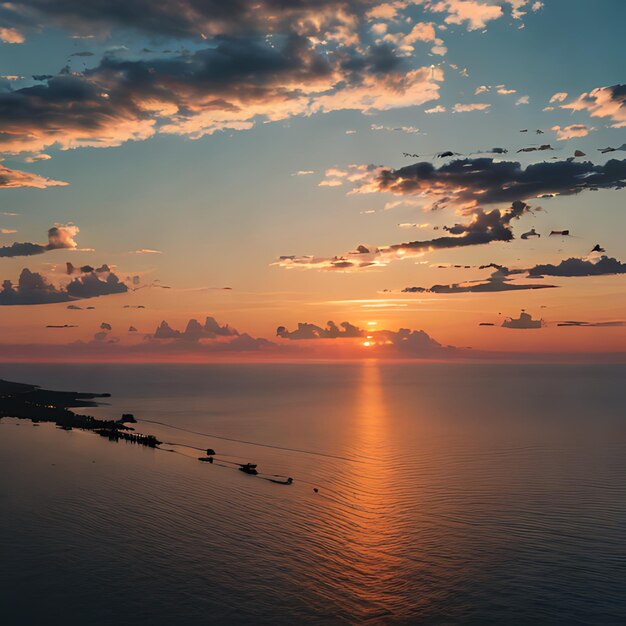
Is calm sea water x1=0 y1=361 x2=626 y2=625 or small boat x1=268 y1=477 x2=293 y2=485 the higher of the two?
calm sea water x1=0 y1=361 x2=626 y2=625

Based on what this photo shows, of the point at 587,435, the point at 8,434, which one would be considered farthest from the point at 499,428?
the point at 8,434

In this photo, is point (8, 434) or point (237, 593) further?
point (8, 434)

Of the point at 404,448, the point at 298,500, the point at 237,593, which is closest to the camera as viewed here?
the point at 237,593

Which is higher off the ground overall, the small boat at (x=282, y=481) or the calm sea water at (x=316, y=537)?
the calm sea water at (x=316, y=537)

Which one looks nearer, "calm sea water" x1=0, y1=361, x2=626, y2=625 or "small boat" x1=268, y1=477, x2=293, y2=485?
"calm sea water" x1=0, y1=361, x2=626, y2=625

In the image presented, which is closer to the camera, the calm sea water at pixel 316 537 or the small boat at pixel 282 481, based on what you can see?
the calm sea water at pixel 316 537

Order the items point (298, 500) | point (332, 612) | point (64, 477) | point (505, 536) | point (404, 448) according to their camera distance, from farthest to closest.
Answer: point (404, 448) → point (64, 477) → point (298, 500) → point (505, 536) → point (332, 612)

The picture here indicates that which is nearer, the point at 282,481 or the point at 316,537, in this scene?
the point at 316,537

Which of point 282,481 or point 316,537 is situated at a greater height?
point 316,537

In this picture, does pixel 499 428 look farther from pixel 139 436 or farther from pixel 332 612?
pixel 332 612
